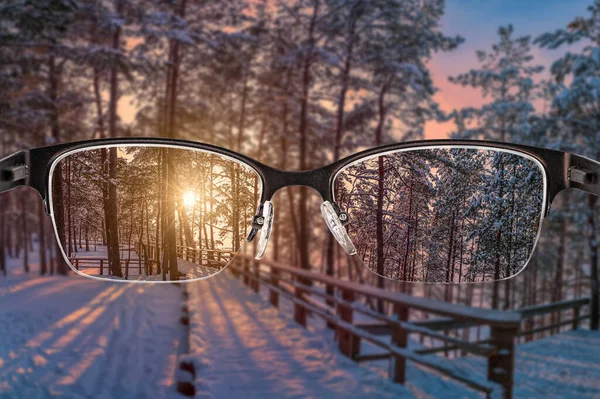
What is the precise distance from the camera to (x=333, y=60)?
8625 mm

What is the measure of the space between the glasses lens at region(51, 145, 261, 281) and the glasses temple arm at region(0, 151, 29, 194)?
88 mm

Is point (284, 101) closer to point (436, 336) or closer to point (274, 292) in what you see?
point (274, 292)

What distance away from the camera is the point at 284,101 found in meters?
11.7

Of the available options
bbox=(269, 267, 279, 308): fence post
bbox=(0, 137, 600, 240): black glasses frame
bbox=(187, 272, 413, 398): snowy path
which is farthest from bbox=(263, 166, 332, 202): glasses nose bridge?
bbox=(269, 267, 279, 308): fence post

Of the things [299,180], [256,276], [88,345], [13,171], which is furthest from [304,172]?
[256,276]

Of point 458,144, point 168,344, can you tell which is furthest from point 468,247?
point 168,344

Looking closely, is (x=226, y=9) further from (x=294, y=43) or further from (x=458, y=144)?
(x=458, y=144)

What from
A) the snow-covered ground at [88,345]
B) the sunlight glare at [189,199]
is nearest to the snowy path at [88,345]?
the snow-covered ground at [88,345]

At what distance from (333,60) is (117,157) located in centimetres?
795

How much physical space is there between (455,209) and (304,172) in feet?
1.93

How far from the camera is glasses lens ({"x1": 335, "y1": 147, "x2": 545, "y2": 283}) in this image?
143 centimetres

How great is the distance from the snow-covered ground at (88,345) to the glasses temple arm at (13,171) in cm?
296

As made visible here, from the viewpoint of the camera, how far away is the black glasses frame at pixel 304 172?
4.25 ft

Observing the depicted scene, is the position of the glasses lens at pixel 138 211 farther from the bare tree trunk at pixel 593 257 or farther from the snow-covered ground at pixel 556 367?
the bare tree trunk at pixel 593 257
